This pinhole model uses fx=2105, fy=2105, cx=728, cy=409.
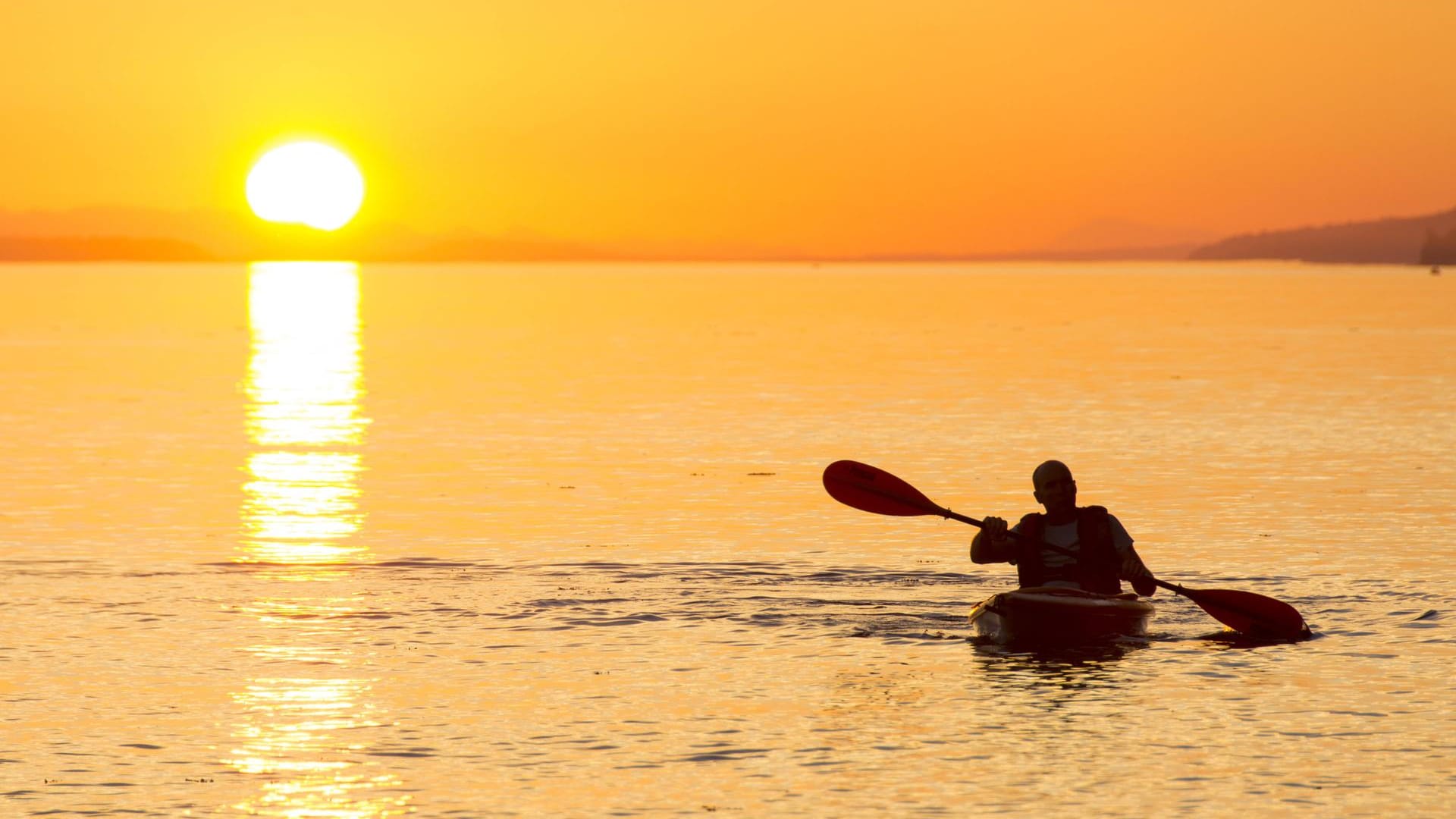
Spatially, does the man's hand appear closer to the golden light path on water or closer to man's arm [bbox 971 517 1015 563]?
man's arm [bbox 971 517 1015 563]

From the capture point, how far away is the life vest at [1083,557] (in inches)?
671

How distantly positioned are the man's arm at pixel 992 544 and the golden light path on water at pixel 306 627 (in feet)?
16.4

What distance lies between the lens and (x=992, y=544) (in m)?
17.0

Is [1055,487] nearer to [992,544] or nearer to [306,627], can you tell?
[992,544]

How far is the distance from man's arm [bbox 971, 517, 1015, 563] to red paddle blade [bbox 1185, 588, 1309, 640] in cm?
177

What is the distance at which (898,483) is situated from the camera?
20000 mm

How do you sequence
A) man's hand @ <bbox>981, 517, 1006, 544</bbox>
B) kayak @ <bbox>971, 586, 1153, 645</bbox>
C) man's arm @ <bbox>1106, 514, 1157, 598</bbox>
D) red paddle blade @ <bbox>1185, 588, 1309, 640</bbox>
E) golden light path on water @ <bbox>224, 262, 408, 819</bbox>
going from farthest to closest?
1. red paddle blade @ <bbox>1185, 588, 1309, 640</bbox>
2. man's arm @ <bbox>1106, 514, 1157, 598</bbox>
3. kayak @ <bbox>971, 586, 1153, 645</bbox>
4. man's hand @ <bbox>981, 517, 1006, 544</bbox>
5. golden light path on water @ <bbox>224, 262, 408, 819</bbox>

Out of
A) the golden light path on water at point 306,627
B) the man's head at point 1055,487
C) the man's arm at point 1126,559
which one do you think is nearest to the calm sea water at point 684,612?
the golden light path on water at point 306,627

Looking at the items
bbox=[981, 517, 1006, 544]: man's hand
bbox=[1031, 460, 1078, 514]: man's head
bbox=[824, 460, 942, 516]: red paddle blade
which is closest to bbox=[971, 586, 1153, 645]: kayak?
bbox=[981, 517, 1006, 544]: man's hand

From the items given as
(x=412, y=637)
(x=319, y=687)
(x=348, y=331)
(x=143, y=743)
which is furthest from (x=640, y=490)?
(x=348, y=331)

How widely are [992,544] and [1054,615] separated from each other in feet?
2.48

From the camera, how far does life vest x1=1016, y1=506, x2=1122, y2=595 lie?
17031 mm

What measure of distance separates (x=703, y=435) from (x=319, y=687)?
22804mm

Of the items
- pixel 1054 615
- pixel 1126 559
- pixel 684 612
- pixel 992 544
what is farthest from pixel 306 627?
pixel 1126 559
